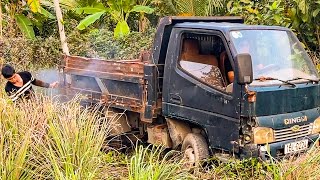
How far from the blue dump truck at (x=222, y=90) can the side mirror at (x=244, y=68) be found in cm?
1

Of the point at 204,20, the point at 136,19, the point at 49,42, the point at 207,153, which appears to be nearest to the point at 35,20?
the point at 49,42

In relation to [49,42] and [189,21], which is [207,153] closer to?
[189,21]

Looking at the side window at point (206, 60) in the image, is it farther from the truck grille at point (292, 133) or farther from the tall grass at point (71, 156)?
the tall grass at point (71, 156)

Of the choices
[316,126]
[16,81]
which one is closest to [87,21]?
[16,81]

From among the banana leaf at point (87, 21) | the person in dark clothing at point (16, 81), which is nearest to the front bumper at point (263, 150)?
the person in dark clothing at point (16, 81)

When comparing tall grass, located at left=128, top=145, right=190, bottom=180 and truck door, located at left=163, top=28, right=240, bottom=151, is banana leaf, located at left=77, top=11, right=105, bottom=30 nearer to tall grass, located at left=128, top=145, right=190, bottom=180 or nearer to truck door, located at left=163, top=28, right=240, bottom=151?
truck door, located at left=163, top=28, right=240, bottom=151

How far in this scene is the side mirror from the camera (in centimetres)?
523

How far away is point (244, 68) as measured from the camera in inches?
206

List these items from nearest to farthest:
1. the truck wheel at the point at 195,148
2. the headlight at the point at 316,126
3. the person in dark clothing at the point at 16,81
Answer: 1. the headlight at the point at 316,126
2. the truck wheel at the point at 195,148
3. the person in dark clothing at the point at 16,81

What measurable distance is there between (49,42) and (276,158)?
10919mm

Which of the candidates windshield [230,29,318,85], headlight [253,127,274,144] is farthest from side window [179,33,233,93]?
headlight [253,127,274,144]

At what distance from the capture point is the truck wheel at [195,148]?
19.9 ft

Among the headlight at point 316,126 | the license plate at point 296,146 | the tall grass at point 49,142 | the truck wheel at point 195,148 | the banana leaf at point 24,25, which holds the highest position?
the banana leaf at point 24,25

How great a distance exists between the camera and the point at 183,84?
6.14 metres
